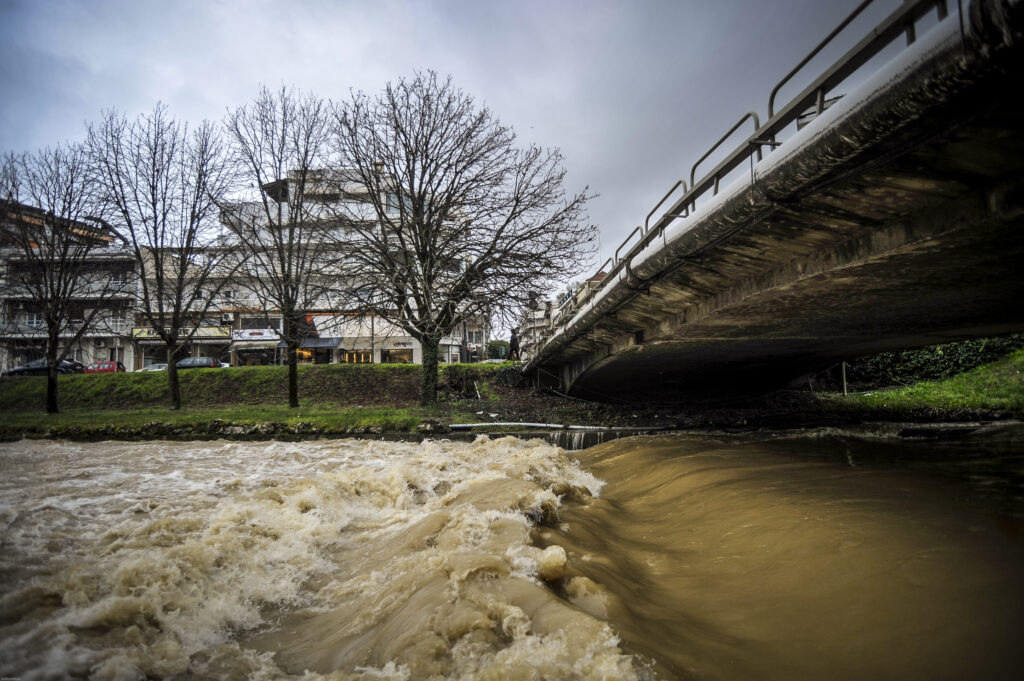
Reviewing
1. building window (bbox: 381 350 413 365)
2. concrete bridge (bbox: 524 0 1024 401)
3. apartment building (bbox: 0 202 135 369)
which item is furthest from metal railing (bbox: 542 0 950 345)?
building window (bbox: 381 350 413 365)

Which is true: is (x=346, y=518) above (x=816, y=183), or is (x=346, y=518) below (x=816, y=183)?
below

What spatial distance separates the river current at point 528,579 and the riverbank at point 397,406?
7641mm

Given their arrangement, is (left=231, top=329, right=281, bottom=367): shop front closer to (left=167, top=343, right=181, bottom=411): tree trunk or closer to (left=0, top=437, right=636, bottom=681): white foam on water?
(left=167, top=343, right=181, bottom=411): tree trunk

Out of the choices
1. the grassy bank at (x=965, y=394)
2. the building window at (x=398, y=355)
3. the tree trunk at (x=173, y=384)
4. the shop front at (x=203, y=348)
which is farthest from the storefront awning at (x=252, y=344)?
the grassy bank at (x=965, y=394)

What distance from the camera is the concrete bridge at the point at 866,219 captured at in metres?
3.27

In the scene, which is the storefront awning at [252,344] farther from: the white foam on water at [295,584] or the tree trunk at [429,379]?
the white foam on water at [295,584]

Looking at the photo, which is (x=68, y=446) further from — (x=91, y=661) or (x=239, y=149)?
(x=91, y=661)

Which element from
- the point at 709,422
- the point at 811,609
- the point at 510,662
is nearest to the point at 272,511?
the point at 510,662

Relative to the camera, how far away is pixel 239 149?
18.8m

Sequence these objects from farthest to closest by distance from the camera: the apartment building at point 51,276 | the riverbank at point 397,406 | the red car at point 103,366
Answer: the red car at point 103,366, the apartment building at point 51,276, the riverbank at point 397,406

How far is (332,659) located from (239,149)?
20.8m

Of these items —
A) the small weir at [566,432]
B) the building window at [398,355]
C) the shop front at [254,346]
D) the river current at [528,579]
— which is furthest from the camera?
the building window at [398,355]

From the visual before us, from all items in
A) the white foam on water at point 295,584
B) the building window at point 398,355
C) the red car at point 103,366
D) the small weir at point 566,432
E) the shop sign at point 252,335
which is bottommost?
the small weir at point 566,432

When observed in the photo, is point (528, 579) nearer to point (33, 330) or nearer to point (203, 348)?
point (33, 330)
